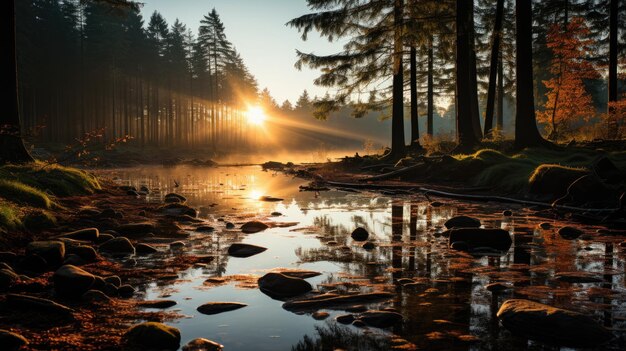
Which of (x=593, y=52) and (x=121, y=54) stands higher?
(x=121, y=54)

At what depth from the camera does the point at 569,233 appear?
6.84 m

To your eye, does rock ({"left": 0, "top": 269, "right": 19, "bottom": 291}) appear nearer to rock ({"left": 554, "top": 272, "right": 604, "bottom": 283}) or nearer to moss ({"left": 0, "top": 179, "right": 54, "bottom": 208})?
moss ({"left": 0, "top": 179, "right": 54, "bottom": 208})

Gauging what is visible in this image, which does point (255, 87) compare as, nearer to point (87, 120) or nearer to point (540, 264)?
point (87, 120)

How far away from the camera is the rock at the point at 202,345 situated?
3.12m

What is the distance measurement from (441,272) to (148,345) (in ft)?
10.4

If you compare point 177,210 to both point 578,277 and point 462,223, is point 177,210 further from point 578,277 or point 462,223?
point 578,277

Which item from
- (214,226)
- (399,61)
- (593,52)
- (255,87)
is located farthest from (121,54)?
(214,226)

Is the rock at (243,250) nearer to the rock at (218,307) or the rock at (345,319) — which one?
the rock at (218,307)

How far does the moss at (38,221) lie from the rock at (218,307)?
4297 mm

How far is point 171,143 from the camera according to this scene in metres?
59.2

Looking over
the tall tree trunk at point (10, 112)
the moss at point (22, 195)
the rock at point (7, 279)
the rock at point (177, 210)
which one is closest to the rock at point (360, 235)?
the rock at point (177, 210)

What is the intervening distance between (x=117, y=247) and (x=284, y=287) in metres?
2.99

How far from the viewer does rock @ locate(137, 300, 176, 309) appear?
4043mm

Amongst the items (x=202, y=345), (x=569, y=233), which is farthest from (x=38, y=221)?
(x=569, y=233)
